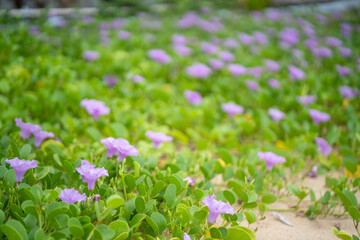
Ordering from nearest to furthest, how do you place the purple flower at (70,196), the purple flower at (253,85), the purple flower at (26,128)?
the purple flower at (70,196), the purple flower at (26,128), the purple flower at (253,85)

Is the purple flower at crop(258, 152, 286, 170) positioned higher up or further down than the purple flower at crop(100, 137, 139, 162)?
further down

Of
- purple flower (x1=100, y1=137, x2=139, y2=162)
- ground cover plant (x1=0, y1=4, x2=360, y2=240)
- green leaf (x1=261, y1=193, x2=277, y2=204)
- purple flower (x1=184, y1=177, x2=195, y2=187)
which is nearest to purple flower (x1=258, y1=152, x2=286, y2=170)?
ground cover plant (x1=0, y1=4, x2=360, y2=240)

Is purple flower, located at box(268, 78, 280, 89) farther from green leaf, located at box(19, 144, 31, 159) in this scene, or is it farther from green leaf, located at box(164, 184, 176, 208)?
green leaf, located at box(19, 144, 31, 159)

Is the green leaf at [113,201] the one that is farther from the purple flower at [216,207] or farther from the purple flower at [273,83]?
the purple flower at [273,83]

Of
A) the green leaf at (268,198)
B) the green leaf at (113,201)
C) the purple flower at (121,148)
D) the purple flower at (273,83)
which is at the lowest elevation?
the purple flower at (273,83)

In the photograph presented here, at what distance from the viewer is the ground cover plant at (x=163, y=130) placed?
3.89 feet

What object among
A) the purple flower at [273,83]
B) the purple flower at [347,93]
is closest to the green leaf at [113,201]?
the purple flower at [273,83]

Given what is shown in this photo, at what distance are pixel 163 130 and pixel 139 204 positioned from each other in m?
0.87

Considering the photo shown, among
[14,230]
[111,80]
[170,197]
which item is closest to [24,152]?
[14,230]

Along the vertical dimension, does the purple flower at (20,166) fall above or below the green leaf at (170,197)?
above

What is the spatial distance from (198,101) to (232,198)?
1.23 m

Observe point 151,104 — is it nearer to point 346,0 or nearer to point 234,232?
point 234,232

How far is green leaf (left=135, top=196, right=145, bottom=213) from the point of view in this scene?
1.19m

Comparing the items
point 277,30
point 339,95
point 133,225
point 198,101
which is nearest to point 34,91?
point 198,101
